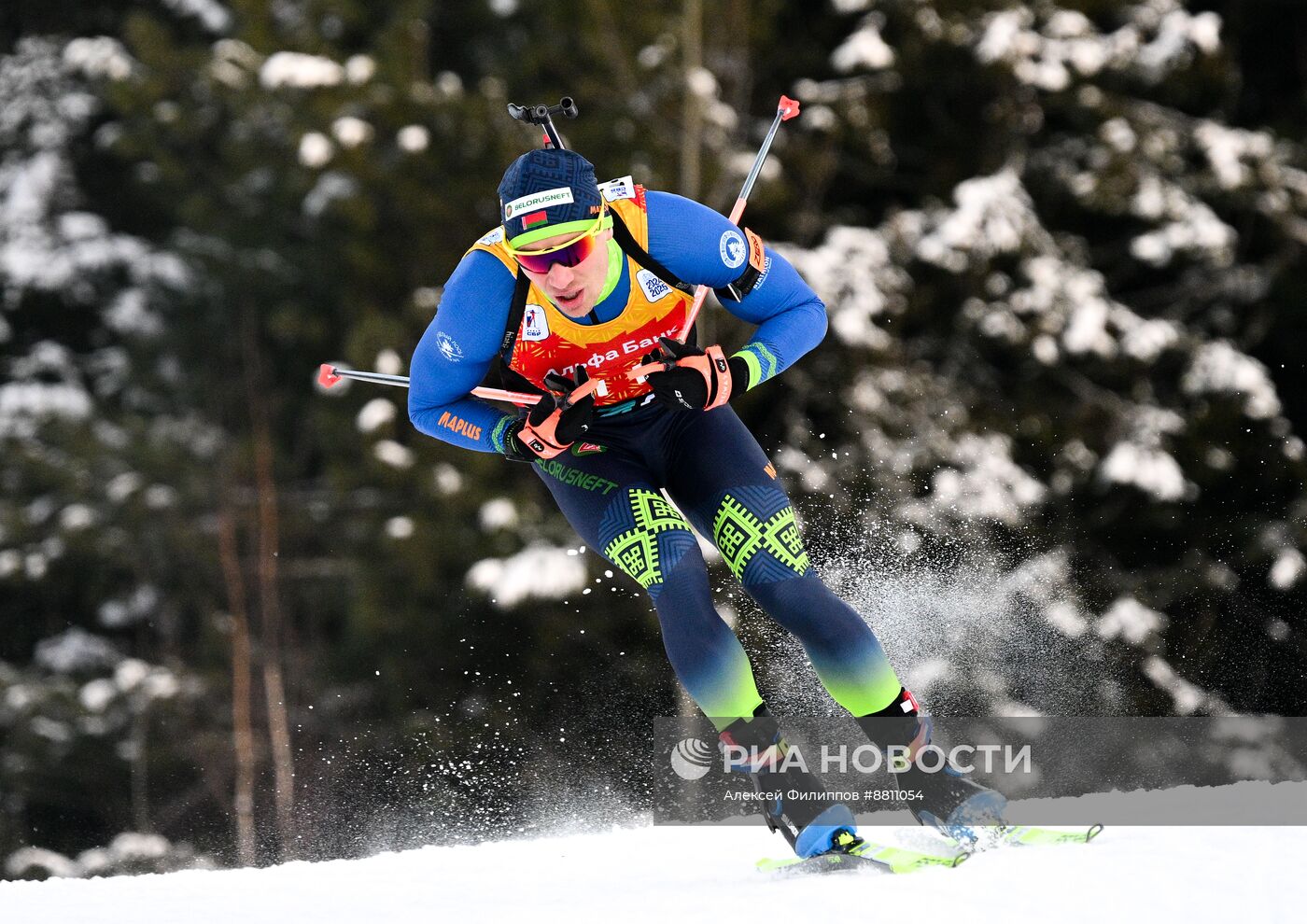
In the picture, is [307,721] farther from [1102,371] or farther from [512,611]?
[1102,371]

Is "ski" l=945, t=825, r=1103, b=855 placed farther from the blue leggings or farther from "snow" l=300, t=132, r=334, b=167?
"snow" l=300, t=132, r=334, b=167

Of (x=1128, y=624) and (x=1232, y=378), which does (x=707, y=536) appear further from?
(x=1232, y=378)

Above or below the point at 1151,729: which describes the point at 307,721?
above

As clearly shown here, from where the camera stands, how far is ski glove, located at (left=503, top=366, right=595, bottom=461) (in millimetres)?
3400

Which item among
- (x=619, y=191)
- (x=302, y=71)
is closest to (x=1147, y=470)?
(x=302, y=71)

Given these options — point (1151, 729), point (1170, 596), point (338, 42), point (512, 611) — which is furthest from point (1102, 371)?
point (338, 42)

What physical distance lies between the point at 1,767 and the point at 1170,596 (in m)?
8.54

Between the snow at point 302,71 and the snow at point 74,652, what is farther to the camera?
the snow at point 74,652

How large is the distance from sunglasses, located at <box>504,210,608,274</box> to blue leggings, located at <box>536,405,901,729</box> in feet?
1.65

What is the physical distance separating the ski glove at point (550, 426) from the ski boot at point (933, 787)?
3.03 ft

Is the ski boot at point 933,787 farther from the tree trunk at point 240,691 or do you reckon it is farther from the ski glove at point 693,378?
the tree trunk at point 240,691

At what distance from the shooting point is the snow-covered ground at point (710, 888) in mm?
2639

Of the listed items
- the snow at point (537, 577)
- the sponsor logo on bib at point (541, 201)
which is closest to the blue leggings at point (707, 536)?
the sponsor logo on bib at point (541, 201)

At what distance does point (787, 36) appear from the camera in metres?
10.9
